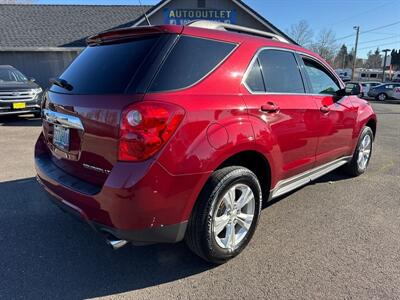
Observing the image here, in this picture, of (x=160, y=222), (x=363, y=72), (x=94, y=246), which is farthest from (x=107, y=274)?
(x=363, y=72)

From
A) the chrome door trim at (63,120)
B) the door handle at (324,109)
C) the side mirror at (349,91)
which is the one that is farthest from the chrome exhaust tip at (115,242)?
the side mirror at (349,91)

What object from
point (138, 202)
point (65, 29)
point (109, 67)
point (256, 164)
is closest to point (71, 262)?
point (138, 202)

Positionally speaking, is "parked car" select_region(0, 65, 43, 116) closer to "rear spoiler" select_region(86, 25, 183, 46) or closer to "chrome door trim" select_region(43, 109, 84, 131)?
"chrome door trim" select_region(43, 109, 84, 131)

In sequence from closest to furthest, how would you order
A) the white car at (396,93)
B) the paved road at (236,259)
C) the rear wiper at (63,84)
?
the paved road at (236,259)
the rear wiper at (63,84)
the white car at (396,93)

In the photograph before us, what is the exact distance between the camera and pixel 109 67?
8.65 ft

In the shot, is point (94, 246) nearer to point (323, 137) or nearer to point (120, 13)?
point (323, 137)

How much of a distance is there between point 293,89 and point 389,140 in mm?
6177

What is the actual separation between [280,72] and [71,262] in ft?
8.64

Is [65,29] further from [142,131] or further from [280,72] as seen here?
[142,131]

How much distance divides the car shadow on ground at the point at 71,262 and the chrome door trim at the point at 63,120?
116cm

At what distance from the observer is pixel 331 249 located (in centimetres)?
313

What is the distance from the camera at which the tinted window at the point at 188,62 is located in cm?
238

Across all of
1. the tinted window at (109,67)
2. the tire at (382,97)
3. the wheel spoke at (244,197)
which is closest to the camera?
the tinted window at (109,67)

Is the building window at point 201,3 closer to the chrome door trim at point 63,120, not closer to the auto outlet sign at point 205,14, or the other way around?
the auto outlet sign at point 205,14
